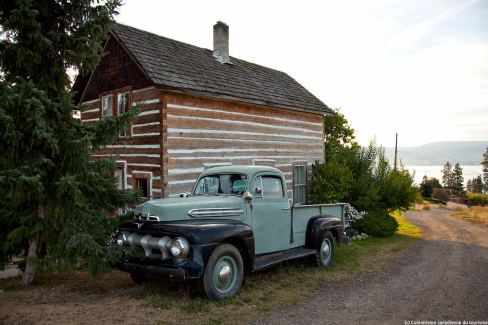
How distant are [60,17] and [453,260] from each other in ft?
34.3

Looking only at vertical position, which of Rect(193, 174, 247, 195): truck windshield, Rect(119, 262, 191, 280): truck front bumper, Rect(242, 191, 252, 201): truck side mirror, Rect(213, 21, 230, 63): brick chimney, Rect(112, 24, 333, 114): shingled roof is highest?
Rect(213, 21, 230, 63): brick chimney

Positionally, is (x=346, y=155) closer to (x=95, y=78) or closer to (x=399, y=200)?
(x=399, y=200)

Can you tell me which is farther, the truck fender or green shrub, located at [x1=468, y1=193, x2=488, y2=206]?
green shrub, located at [x1=468, y1=193, x2=488, y2=206]

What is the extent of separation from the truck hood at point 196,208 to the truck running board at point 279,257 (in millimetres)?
883

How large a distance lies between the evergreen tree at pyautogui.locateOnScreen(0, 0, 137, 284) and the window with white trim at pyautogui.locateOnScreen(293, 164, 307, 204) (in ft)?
31.7

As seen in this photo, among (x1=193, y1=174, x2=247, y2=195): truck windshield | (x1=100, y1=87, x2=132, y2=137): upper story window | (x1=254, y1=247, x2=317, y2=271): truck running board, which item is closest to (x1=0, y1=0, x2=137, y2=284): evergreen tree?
(x1=193, y1=174, x2=247, y2=195): truck windshield

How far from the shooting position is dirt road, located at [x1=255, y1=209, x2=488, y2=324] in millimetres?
5188

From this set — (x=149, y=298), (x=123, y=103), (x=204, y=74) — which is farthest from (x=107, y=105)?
(x=149, y=298)

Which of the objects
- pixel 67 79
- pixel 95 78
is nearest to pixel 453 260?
pixel 67 79

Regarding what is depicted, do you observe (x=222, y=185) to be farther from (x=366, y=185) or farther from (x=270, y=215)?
(x=366, y=185)

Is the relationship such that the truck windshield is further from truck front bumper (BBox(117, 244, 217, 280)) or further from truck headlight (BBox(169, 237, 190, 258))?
truck headlight (BBox(169, 237, 190, 258))

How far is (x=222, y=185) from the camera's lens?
23.0ft

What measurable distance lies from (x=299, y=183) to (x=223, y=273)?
405 inches

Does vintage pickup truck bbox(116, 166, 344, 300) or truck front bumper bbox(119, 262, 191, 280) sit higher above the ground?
vintage pickup truck bbox(116, 166, 344, 300)
